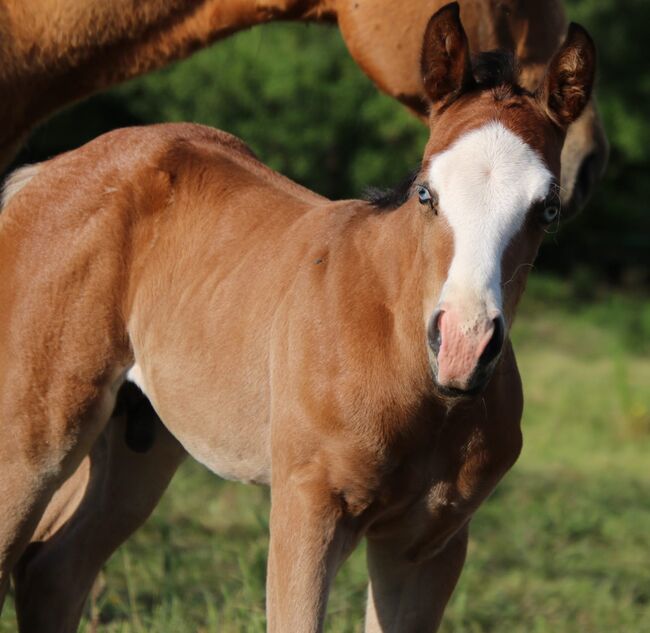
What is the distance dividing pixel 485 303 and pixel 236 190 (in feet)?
4.58

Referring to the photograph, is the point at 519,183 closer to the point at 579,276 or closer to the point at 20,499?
the point at 20,499

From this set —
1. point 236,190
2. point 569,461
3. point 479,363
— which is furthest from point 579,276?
point 479,363

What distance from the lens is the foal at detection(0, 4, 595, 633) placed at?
2.77 metres

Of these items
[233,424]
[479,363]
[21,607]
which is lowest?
[21,607]

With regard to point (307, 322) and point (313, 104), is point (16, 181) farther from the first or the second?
point (313, 104)

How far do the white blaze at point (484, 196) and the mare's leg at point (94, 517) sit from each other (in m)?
1.54

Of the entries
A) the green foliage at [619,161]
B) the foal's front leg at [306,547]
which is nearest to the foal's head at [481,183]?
the foal's front leg at [306,547]

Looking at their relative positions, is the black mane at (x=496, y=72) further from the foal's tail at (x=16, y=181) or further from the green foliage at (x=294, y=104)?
the green foliage at (x=294, y=104)

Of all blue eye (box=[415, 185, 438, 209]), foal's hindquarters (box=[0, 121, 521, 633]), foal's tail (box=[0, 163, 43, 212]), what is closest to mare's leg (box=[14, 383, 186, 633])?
foal's hindquarters (box=[0, 121, 521, 633])

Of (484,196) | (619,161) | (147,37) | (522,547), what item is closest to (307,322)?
(484,196)

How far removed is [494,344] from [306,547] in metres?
0.75

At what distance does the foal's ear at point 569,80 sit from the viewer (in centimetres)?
294

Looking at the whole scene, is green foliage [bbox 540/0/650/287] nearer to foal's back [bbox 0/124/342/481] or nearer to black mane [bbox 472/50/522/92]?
foal's back [bbox 0/124/342/481]

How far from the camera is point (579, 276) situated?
16078 mm
